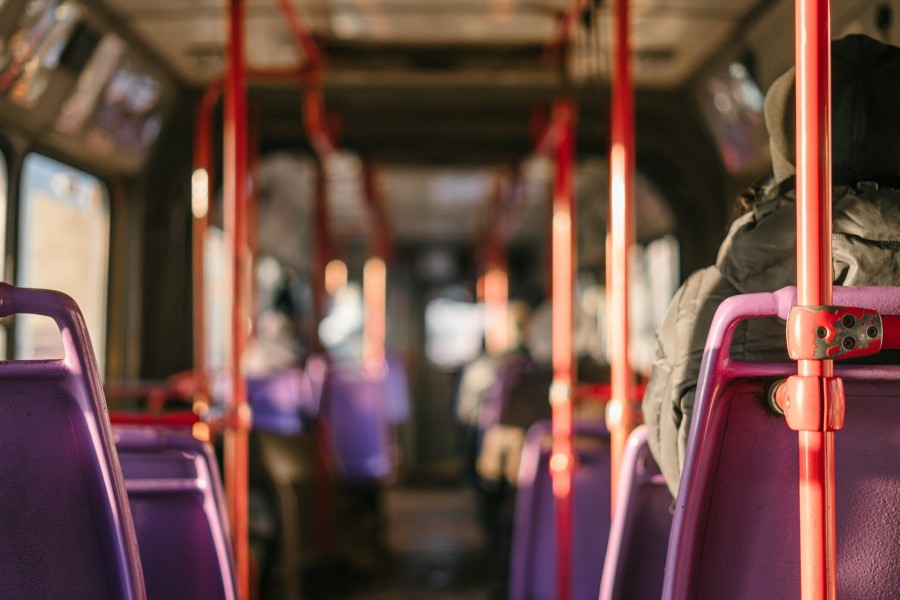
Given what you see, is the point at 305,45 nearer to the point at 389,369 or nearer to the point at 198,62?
the point at 198,62

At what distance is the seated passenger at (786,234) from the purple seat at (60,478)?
0.87 m

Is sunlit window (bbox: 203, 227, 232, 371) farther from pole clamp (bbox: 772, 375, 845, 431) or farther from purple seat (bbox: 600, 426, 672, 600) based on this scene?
pole clamp (bbox: 772, 375, 845, 431)

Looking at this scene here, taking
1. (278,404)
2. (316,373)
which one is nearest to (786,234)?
(278,404)

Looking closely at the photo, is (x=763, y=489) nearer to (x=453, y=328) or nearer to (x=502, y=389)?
(x=502, y=389)

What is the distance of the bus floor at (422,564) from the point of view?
4.95m

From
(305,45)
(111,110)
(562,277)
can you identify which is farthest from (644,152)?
(111,110)

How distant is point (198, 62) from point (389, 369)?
5213mm

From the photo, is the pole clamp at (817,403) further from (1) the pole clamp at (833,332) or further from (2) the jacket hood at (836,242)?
(2) the jacket hood at (836,242)

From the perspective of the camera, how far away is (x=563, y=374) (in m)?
2.83

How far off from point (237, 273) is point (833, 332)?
5.82ft

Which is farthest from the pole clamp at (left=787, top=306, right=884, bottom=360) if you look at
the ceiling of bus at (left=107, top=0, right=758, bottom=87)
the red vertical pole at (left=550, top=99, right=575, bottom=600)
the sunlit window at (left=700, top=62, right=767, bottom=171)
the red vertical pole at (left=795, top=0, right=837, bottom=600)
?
the sunlit window at (left=700, top=62, right=767, bottom=171)

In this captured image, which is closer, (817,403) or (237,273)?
(817,403)

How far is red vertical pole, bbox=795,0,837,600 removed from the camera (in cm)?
112

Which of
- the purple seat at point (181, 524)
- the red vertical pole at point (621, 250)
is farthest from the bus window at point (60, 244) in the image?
the red vertical pole at point (621, 250)
